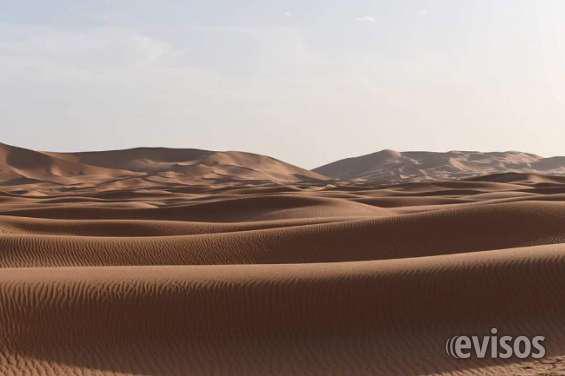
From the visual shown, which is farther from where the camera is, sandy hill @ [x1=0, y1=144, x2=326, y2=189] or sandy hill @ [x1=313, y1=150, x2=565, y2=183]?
sandy hill @ [x1=313, y1=150, x2=565, y2=183]

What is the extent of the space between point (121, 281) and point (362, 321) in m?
3.17

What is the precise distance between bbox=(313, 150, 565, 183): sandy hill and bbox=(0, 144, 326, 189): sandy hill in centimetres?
1871

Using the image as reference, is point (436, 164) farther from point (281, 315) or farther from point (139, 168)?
point (281, 315)

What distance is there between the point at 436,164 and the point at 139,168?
5524 cm

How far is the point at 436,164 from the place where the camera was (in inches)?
4943

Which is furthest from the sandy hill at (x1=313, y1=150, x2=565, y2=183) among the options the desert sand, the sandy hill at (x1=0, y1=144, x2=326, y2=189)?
the desert sand

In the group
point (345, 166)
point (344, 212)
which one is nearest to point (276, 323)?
point (344, 212)

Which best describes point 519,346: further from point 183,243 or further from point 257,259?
point 183,243

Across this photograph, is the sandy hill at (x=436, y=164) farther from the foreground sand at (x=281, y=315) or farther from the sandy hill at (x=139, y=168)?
the foreground sand at (x=281, y=315)

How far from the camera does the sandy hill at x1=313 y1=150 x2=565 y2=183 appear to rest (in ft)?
383

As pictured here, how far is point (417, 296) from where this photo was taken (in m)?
8.70

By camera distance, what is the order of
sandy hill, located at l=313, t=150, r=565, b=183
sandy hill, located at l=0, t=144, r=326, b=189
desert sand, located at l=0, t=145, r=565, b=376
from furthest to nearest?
sandy hill, located at l=313, t=150, r=565, b=183 → sandy hill, located at l=0, t=144, r=326, b=189 → desert sand, located at l=0, t=145, r=565, b=376

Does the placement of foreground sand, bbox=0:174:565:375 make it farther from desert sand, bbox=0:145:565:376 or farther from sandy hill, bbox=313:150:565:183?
sandy hill, bbox=313:150:565:183

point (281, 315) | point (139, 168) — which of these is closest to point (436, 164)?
point (139, 168)
